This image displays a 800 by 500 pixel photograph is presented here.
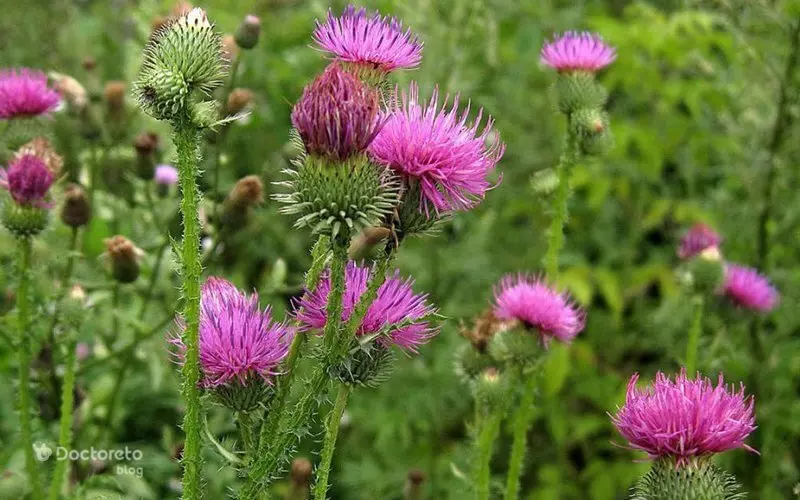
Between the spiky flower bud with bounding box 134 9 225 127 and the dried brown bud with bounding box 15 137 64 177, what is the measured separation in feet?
2.88

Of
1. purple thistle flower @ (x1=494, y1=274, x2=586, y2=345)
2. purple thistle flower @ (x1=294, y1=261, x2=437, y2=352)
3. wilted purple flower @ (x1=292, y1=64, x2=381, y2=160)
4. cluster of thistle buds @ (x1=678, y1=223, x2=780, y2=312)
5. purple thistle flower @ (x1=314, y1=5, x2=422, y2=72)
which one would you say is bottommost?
purple thistle flower @ (x1=294, y1=261, x2=437, y2=352)

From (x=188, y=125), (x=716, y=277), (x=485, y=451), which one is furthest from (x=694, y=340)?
(x=188, y=125)

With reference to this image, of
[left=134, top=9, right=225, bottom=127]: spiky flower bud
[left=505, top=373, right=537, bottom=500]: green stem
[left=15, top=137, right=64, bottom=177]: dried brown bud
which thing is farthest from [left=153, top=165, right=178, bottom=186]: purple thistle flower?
[left=134, top=9, right=225, bottom=127]: spiky flower bud

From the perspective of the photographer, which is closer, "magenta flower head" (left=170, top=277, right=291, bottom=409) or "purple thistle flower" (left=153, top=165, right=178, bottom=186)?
"magenta flower head" (left=170, top=277, right=291, bottom=409)

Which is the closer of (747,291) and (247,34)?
(247,34)

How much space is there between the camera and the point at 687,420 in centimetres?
161

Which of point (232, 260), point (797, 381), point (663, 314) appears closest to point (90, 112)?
point (232, 260)

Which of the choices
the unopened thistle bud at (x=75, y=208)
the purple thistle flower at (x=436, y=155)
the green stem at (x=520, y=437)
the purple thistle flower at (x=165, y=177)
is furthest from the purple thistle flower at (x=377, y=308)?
the purple thistle flower at (x=165, y=177)

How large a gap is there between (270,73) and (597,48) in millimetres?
3002

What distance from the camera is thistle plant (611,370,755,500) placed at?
1604 mm

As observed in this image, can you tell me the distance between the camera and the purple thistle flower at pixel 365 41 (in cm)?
170

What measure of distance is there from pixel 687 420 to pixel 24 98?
2.10 metres

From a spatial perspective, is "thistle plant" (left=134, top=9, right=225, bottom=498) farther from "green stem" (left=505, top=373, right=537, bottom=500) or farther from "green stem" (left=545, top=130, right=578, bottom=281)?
"green stem" (left=545, top=130, right=578, bottom=281)

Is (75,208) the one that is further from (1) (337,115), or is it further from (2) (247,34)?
(1) (337,115)
